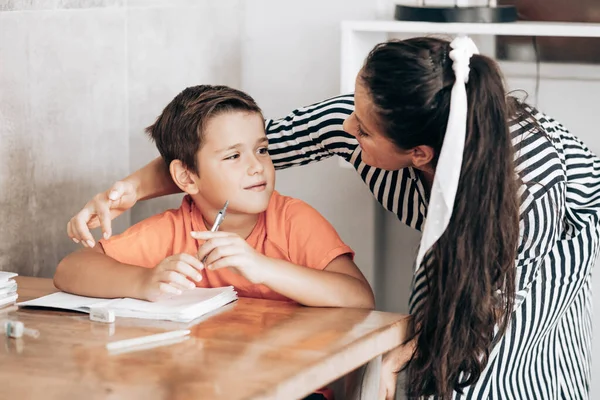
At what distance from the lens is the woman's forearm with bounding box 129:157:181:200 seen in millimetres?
1686

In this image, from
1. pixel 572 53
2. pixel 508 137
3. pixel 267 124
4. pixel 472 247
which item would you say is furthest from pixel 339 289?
pixel 572 53

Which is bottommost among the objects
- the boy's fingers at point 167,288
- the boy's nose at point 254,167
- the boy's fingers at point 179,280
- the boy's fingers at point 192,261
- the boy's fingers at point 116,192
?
the boy's fingers at point 167,288

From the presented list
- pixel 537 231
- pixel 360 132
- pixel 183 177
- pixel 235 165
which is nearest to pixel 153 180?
pixel 183 177

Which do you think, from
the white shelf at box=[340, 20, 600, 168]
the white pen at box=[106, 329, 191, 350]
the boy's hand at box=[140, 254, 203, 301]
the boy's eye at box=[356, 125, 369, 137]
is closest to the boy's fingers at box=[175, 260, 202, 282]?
the boy's hand at box=[140, 254, 203, 301]

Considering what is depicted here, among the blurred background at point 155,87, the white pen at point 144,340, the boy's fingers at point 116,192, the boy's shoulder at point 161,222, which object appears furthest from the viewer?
the blurred background at point 155,87

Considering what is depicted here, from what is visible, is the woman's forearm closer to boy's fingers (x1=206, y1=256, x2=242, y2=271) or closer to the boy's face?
the boy's face

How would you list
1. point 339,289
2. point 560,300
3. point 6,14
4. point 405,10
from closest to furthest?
1. point 339,289
2. point 560,300
3. point 6,14
4. point 405,10

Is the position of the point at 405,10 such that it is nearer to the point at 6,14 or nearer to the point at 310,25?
the point at 310,25

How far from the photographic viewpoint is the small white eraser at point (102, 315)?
138 cm

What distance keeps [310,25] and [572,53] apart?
0.60m

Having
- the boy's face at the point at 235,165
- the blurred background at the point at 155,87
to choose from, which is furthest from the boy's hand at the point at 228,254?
the blurred background at the point at 155,87

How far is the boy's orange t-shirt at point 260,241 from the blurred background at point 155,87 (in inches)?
12.2

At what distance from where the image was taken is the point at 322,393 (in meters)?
1.61

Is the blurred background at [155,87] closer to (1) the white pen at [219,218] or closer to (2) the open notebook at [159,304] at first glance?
(2) the open notebook at [159,304]
